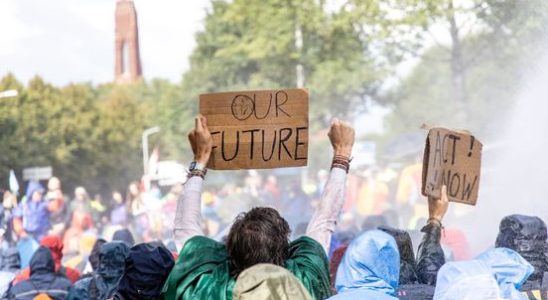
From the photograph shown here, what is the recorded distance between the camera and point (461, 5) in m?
22.7

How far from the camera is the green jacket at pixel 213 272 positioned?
4.24 meters

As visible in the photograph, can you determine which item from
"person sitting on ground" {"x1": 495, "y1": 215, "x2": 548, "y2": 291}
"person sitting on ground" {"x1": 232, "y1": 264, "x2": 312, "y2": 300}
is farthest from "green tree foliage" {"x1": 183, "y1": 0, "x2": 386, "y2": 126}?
"person sitting on ground" {"x1": 232, "y1": 264, "x2": 312, "y2": 300}

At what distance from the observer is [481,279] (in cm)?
412

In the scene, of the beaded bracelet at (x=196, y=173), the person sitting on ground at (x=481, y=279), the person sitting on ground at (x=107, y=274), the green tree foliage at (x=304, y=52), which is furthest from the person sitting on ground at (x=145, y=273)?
the green tree foliage at (x=304, y=52)

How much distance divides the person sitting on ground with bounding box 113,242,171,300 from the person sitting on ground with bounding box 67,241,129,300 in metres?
1.71

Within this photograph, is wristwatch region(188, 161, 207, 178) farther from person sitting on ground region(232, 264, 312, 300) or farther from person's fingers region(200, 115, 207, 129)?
person sitting on ground region(232, 264, 312, 300)

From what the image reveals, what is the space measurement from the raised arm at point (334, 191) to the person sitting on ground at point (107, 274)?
1.85 metres

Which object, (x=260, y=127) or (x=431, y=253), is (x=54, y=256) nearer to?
(x=260, y=127)

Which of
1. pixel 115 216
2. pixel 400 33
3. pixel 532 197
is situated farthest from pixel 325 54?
pixel 532 197

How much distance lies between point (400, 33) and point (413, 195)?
35.3 feet

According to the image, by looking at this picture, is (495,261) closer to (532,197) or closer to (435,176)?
(435,176)

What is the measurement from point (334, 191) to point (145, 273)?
84 cm

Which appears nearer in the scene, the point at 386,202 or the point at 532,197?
the point at 532,197

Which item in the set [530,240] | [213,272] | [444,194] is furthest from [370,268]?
[530,240]
